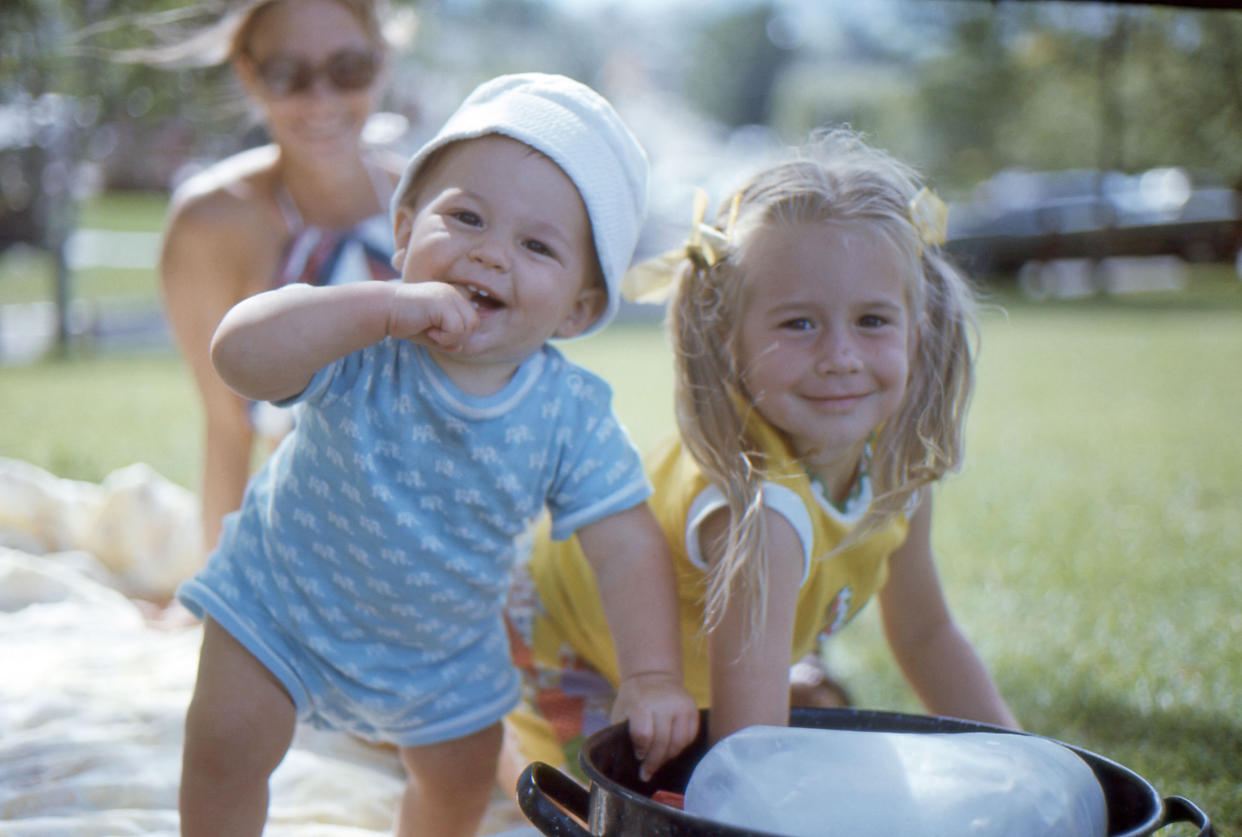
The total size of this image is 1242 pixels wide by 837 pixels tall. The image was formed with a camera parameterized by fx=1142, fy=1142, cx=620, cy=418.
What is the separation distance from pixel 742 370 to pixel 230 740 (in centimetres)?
90

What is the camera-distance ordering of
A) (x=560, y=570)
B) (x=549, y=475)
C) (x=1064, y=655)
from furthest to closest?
(x=1064, y=655), (x=560, y=570), (x=549, y=475)

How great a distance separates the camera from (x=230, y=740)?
153cm

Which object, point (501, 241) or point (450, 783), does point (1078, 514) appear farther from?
point (501, 241)

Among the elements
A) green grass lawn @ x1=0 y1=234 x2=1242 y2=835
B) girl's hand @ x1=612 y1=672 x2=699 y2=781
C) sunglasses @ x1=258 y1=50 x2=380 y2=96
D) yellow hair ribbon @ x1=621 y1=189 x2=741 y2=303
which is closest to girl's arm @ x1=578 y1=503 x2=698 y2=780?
girl's hand @ x1=612 y1=672 x2=699 y2=781

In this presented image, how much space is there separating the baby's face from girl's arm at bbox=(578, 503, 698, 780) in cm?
30

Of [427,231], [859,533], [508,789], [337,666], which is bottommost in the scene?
[508,789]

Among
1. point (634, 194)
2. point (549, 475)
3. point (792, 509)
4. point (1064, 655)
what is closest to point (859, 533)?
point (792, 509)

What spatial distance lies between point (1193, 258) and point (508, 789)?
69.6 feet

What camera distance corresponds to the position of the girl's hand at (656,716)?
4.84ft

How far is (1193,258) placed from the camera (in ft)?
66.6

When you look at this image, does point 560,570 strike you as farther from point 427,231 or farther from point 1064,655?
point 1064,655

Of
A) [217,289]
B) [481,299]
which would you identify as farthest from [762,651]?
[217,289]

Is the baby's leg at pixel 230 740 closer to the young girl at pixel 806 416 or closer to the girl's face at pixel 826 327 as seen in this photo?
the young girl at pixel 806 416

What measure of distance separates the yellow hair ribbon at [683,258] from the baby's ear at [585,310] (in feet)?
0.27
